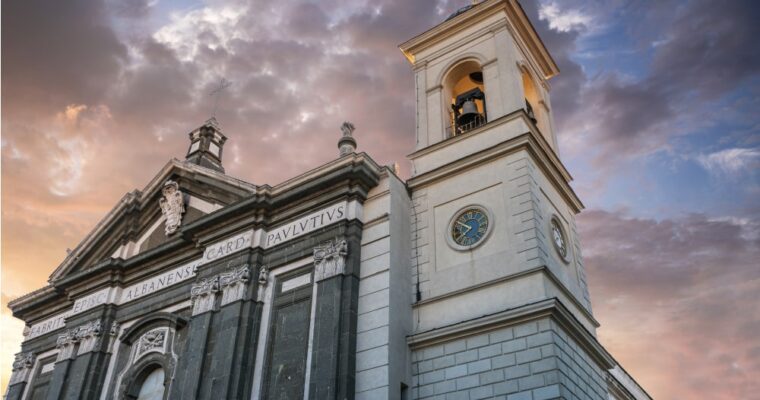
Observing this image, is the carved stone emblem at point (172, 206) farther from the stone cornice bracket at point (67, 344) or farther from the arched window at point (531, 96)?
the arched window at point (531, 96)

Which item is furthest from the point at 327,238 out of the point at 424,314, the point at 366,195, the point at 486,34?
→ the point at 486,34

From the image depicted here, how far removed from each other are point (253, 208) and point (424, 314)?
6.14 metres

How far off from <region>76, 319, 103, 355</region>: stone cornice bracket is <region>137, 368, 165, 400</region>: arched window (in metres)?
2.49

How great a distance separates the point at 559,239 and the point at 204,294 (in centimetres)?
989

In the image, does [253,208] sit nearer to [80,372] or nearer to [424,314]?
[424,314]

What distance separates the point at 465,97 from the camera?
23.5m

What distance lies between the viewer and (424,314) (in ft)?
62.1

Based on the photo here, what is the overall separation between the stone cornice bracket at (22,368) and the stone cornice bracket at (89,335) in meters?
3.31

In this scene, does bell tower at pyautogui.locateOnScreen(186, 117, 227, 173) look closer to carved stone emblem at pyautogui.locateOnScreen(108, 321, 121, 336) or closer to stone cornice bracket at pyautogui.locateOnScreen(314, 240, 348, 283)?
carved stone emblem at pyautogui.locateOnScreen(108, 321, 121, 336)

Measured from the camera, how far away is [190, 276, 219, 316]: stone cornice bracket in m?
21.2

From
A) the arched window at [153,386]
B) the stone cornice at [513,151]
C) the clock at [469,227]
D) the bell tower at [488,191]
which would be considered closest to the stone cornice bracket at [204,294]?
the arched window at [153,386]

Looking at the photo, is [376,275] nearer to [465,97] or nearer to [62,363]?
[465,97]

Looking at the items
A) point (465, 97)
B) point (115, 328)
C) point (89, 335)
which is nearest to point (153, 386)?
point (115, 328)

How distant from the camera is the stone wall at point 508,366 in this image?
53.5 ft
